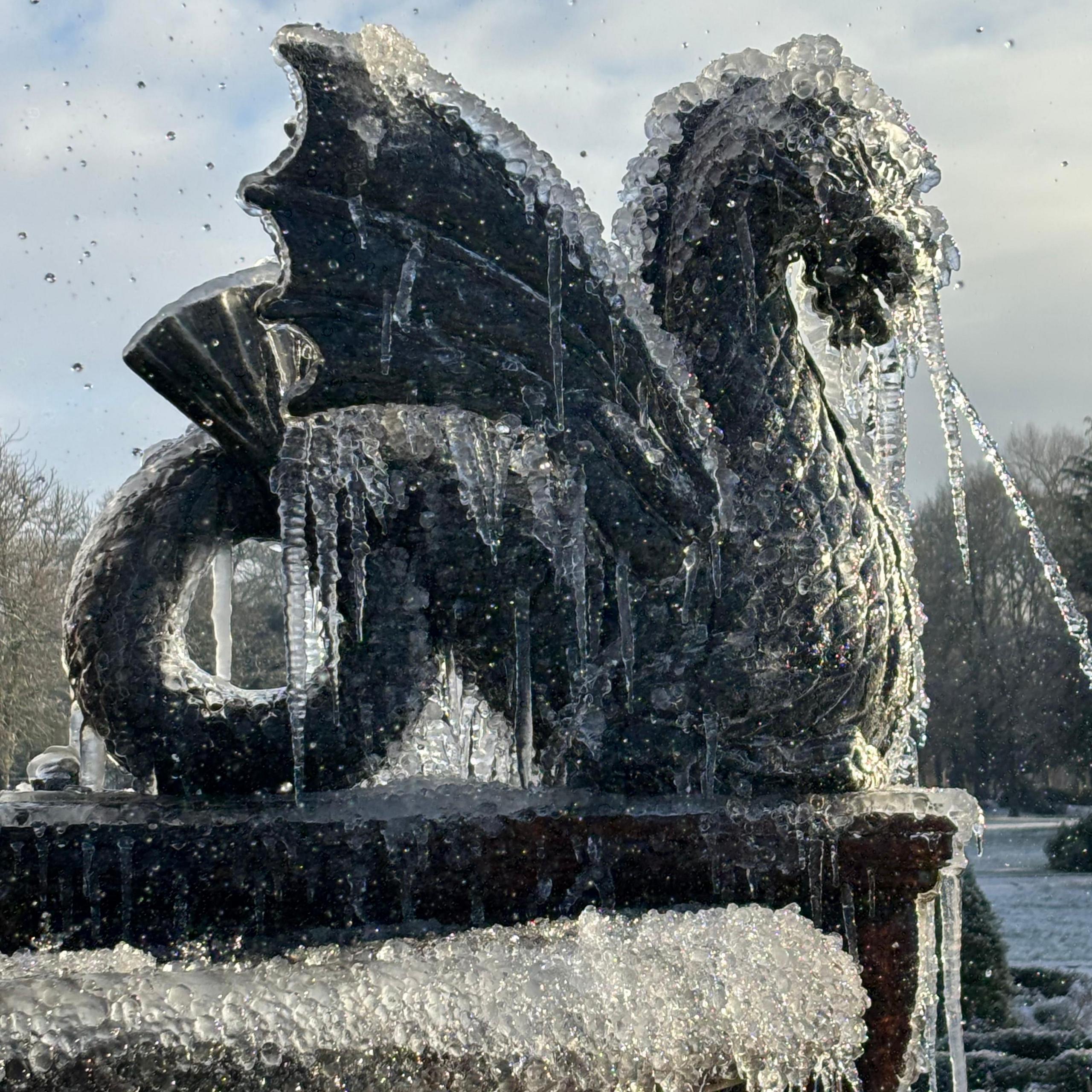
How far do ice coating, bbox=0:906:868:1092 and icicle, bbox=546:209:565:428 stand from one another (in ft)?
3.00

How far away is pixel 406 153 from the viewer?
2.09m

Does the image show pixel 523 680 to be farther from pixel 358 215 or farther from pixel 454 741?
pixel 358 215

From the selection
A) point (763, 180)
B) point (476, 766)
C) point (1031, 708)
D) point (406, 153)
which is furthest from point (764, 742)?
point (1031, 708)

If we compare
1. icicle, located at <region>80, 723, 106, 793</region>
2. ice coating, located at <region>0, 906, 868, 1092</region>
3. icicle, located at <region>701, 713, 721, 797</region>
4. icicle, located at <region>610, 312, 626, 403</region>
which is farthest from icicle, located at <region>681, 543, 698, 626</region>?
icicle, located at <region>80, 723, 106, 793</region>

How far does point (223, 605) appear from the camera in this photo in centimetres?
327

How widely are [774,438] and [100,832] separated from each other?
1381mm

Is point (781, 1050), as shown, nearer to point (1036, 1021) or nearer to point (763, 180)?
point (763, 180)

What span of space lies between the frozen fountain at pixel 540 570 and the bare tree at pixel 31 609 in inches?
613

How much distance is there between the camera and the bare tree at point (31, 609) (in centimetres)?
1719

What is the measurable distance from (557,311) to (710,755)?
2.76ft

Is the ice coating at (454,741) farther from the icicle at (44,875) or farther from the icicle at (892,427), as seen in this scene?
the icicle at (892,427)

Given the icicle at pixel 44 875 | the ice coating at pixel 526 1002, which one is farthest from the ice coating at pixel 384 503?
the ice coating at pixel 526 1002

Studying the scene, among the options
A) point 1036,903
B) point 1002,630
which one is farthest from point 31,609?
point 1002,630

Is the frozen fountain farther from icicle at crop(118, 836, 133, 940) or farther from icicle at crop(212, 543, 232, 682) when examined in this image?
icicle at crop(212, 543, 232, 682)
